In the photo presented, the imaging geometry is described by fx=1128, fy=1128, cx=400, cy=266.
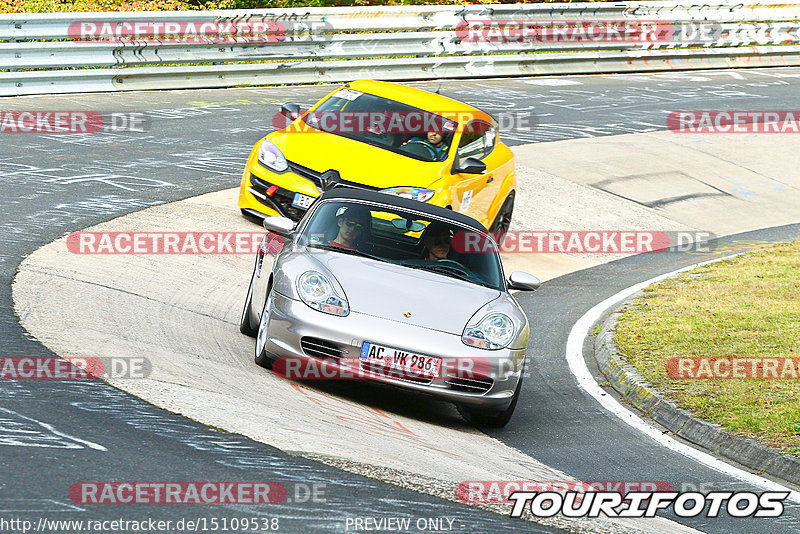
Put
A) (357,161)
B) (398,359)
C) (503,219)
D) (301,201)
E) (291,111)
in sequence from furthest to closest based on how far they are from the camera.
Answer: (503,219), (291,111), (357,161), (301,201), (398,359)

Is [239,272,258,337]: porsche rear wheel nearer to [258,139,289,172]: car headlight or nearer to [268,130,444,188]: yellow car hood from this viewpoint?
[268,130,444,188]: yellow car hood

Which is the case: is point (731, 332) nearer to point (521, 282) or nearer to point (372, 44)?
point (521, 282)

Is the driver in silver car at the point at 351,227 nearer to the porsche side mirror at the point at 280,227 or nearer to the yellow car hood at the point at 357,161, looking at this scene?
the porsche side mirror at the point at 280,227

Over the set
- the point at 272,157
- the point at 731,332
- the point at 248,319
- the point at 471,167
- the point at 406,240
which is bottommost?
the point at 731,332

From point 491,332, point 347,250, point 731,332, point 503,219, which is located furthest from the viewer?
point 503,219

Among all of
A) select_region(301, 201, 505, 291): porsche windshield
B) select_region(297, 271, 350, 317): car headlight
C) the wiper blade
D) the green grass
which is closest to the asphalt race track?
the green grass

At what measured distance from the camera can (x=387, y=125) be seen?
12977 mm

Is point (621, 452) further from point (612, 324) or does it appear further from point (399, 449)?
point (612, 324)

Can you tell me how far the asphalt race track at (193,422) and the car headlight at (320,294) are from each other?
149 centimetres

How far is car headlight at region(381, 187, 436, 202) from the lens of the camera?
12.0m

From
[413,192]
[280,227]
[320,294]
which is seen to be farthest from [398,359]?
[413,192]

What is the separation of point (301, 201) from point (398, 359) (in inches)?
192

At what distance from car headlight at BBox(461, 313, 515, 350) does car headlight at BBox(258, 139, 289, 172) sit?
4.99m

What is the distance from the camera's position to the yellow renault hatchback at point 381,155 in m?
12.1
